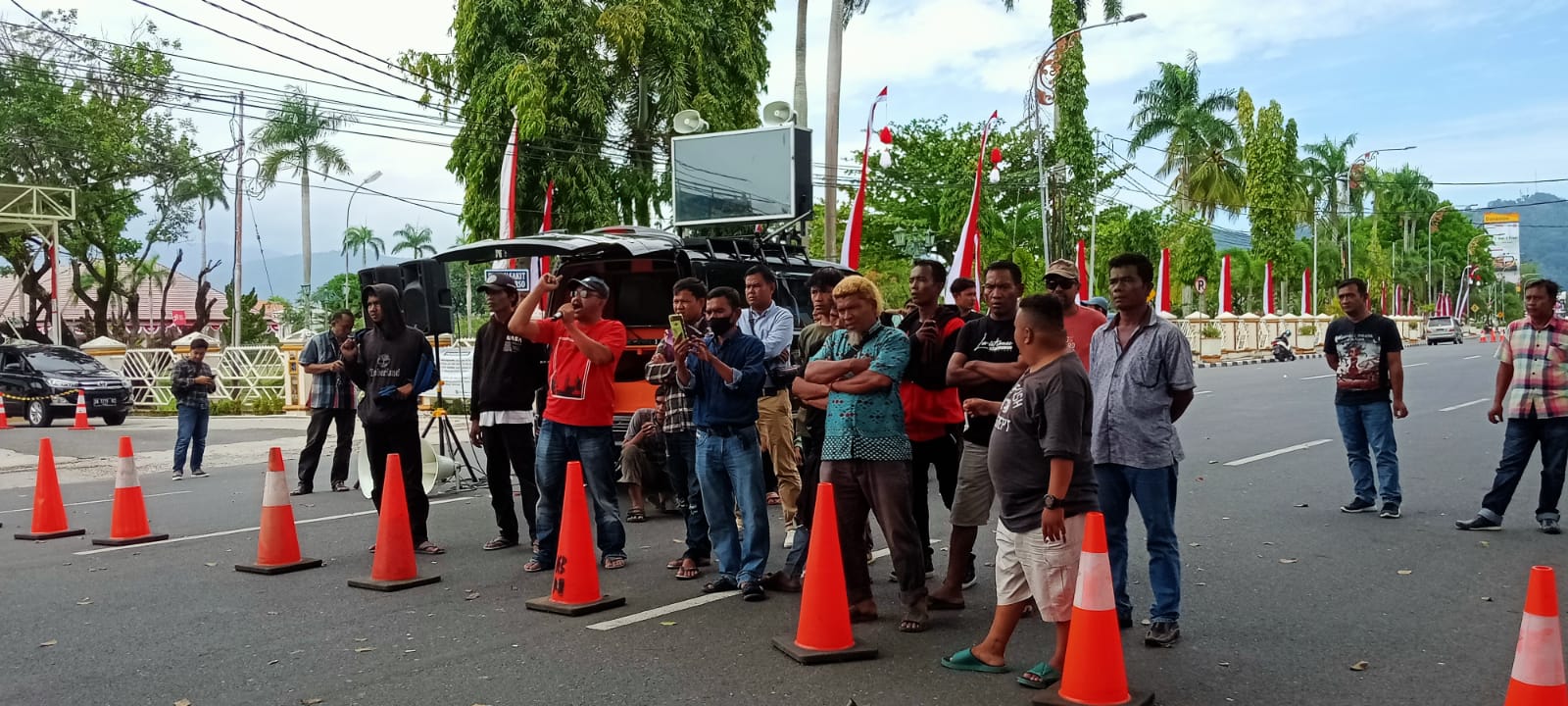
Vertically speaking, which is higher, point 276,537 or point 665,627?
point 276,537

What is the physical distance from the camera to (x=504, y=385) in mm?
7906

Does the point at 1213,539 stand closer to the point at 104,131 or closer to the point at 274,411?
the point at 274,411

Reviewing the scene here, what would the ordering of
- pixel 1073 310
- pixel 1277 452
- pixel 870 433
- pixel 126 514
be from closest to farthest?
pixel 870 433
pixel 1073 310
pixel 126 514
pixel 1277 452

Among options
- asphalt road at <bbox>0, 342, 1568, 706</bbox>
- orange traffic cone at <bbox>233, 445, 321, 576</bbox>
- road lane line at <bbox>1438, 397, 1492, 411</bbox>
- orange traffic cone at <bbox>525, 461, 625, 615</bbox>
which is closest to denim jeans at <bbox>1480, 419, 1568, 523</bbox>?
asphalt road at <bbox>0, 342, 1568, 706</bbox>

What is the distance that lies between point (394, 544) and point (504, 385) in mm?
1284

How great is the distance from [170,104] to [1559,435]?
37939mm

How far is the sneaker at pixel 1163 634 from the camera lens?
5578 millimetres

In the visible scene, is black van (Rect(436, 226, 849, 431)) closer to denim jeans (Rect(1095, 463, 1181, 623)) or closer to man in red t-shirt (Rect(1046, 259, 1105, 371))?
man in red t-shirt (Rect(1046, 259, 1105, 371))

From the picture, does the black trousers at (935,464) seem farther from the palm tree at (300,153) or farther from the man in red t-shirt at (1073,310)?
the palm tree at (300,153)

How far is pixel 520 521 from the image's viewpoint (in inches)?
377

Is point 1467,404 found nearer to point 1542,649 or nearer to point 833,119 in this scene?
point 833,119

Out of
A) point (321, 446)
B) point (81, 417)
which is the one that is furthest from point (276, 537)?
point (81, 417)

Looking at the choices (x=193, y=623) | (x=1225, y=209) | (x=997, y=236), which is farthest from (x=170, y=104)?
(x=1225, y=209)

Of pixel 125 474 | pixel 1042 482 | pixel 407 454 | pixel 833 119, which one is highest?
pixel 833 119
